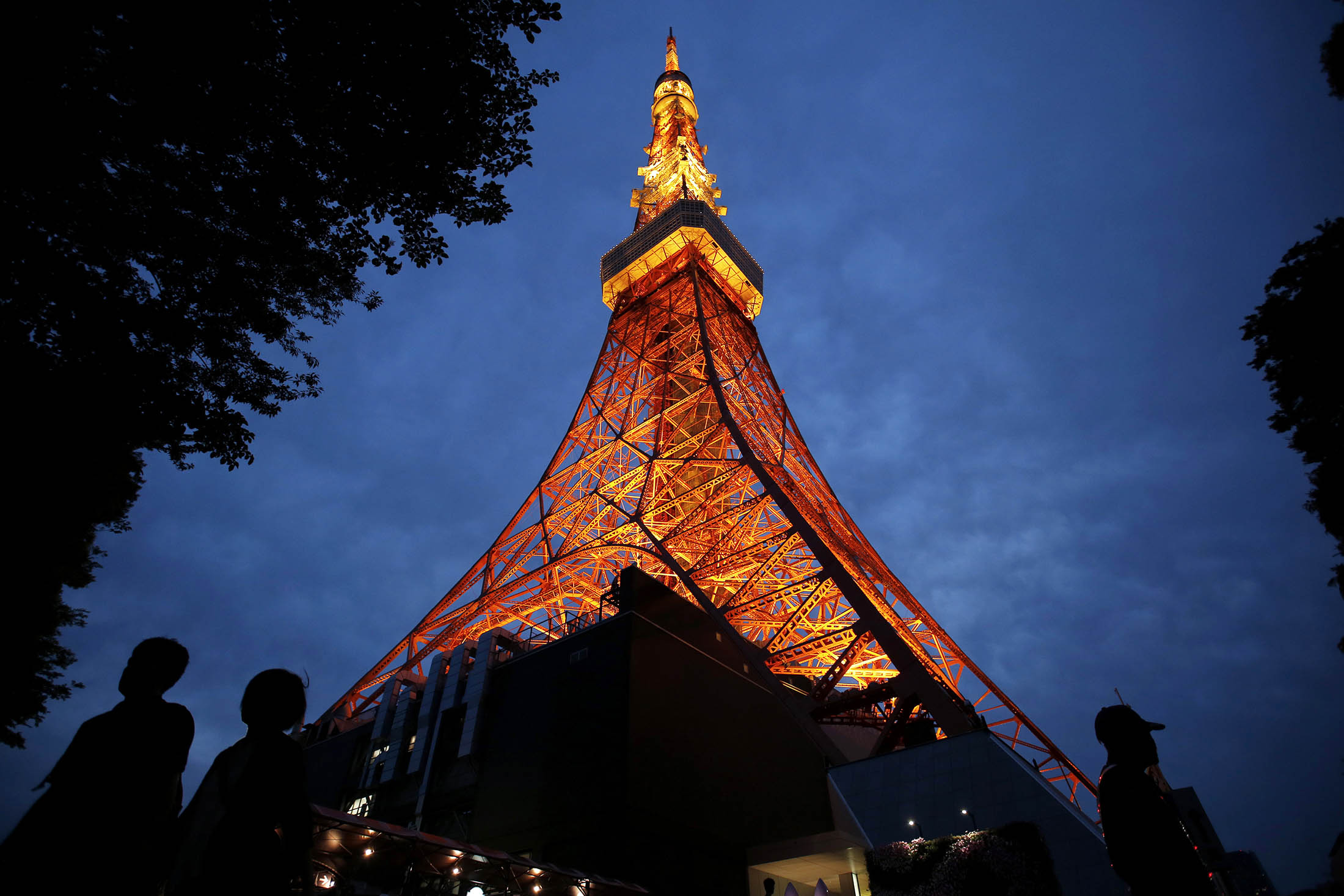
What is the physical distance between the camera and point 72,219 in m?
4.38

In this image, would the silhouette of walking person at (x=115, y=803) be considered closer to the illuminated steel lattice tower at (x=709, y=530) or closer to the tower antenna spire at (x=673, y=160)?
the illuminated steel lattice tower at (x=709, y=530)

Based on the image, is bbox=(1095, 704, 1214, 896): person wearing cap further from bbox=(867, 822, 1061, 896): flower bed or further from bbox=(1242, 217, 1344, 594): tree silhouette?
bbox=(867, 822, 1061, 896): flower bed

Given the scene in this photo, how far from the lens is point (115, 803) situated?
1.79 m

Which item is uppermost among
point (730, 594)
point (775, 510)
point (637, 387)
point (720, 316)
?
point (720, 316)

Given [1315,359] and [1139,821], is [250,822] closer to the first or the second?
[1139,821]

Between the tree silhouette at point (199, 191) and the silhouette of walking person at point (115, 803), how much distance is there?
142 inches

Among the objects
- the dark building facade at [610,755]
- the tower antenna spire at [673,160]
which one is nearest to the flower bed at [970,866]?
the dark building facade at [610,755]

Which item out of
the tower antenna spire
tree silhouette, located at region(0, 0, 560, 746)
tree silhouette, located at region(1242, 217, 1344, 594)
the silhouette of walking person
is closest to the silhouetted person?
the silhouette of walking person

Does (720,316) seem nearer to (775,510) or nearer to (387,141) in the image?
(775,510)

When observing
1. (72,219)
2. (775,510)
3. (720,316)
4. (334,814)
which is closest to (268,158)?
(72,219)

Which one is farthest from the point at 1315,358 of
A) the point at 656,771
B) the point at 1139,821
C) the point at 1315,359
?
the point at 656,771

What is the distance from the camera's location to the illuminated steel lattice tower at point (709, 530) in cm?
1429

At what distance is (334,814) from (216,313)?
5790mm

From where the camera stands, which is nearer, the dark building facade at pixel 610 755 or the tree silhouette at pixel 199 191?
the tree silhouette at pixel 199 191
